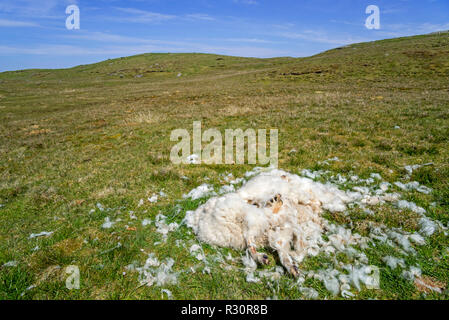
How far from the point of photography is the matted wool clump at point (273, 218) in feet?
13.0

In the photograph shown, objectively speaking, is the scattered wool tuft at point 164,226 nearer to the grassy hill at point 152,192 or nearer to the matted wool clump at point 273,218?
the grassy hill at point 152,192

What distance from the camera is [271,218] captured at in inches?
171

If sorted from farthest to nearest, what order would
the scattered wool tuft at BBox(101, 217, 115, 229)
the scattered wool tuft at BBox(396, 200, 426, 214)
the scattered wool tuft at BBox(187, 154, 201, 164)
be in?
the scattered wool tuft at BBox(187, 154, 201, 164) → the scattered wool tuft at BBox(101, 217, 115, 229) → the scattered wool tuft at BBox(396, 200, 426, 214)

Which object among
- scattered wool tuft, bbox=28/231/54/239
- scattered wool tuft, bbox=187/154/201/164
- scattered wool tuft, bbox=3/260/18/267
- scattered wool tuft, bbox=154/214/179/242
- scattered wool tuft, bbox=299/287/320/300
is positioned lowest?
scattered wool tuft, bbox=299/287/320/300

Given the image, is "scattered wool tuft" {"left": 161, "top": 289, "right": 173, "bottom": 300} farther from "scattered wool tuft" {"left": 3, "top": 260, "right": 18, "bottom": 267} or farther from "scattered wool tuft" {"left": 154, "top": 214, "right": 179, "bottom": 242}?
"scattered wool tuft" {"left": 3, "top": 260, "right": 18, "bottom": 267}

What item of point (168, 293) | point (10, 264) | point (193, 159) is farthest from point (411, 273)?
point (193, 159)

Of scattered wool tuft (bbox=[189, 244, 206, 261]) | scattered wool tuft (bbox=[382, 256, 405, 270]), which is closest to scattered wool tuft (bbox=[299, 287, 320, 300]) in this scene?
scattered wool tuft (bbox=[382, 256, 405, 270])

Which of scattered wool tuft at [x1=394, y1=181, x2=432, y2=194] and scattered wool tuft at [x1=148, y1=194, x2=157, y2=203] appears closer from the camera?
scattered wool tuft at [x1=394, y1=181, x2=432, y2=194]

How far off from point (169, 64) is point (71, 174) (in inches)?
5520

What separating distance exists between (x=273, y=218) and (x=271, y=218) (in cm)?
4

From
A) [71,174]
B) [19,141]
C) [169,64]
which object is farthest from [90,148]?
[169,64]

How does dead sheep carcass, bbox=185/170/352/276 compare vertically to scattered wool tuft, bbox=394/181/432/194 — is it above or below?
below

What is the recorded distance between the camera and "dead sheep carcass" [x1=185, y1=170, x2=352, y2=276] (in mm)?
3965
